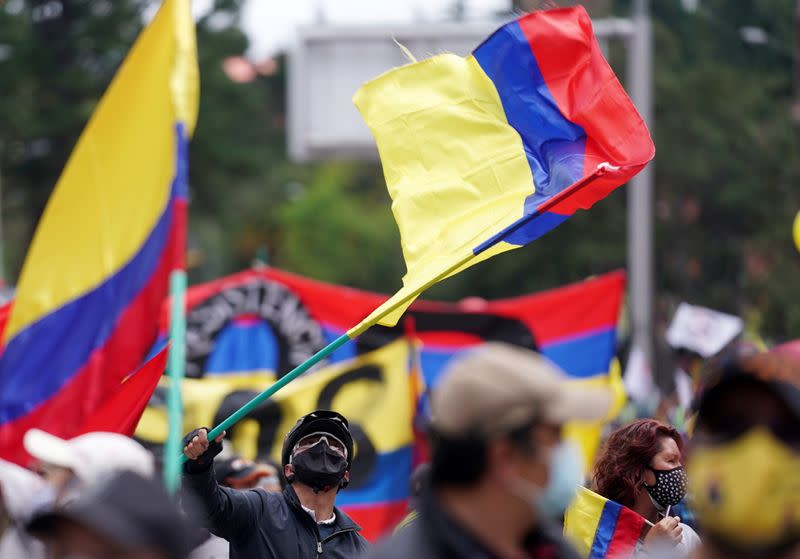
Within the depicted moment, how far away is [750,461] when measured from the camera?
123 inches

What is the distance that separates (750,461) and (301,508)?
2885 mm

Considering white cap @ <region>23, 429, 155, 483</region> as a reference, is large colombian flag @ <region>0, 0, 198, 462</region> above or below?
below

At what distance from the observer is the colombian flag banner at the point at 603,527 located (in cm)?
541

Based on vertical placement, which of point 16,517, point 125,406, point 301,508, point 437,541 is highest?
point 437,541

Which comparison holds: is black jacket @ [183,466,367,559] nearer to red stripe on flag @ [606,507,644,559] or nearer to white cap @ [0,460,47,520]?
red stripe on flag @ [606,507,644,559]

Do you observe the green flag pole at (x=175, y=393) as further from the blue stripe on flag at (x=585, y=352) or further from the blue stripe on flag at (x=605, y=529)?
the blue stripe on flag at (x=585, y=352)

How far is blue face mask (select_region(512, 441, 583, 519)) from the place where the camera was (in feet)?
10.7

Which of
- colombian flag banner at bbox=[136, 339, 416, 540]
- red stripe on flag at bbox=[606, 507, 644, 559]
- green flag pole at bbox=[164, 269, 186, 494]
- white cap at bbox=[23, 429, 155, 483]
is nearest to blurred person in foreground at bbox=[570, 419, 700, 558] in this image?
red stripe on flag at bbox=[606, 507, 644, 559]

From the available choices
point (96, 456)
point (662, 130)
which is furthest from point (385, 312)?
point (662, 130)

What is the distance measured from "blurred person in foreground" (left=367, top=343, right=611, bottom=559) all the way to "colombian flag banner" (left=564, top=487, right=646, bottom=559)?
211 centimetres

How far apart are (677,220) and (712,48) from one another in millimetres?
6489

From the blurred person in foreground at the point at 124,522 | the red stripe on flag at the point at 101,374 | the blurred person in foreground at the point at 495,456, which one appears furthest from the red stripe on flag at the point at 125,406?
the blurred person in foreground at the point at 495,456

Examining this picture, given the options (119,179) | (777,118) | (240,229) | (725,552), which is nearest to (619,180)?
(119,179)

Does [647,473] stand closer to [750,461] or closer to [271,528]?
[271,528]
